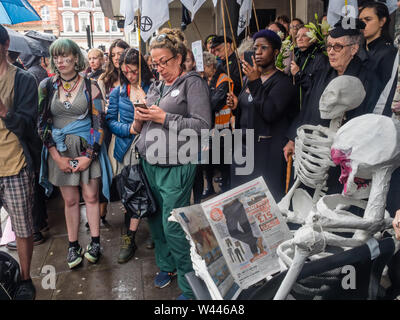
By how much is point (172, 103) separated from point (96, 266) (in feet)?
5.85

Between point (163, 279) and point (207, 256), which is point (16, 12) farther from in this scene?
point (207, 256)

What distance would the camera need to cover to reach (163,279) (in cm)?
291

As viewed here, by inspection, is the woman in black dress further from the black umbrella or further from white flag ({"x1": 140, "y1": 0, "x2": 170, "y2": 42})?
the black umbrella

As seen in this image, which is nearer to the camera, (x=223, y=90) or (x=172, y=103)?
(x=172, y=103)

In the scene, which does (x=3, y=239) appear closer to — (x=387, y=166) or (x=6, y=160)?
(x=6, y=160)

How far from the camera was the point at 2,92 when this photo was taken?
2.57 metres

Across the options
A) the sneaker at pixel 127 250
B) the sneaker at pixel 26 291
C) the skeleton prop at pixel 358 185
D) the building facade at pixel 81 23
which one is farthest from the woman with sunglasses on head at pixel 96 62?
the building facade at pixel 81 23

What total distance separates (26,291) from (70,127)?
139 cm

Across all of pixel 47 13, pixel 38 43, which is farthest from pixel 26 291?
pixel 47 13

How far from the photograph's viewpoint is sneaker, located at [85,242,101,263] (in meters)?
3.24

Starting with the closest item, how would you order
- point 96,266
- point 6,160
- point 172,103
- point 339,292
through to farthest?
point 339,292, point 172,103, point 6,160, point 96,266

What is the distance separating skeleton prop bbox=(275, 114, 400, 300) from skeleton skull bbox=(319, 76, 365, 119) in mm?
416

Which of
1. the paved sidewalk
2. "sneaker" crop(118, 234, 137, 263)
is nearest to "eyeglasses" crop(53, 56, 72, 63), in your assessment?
"sneaker" crop(118, 234, 137, 263)
